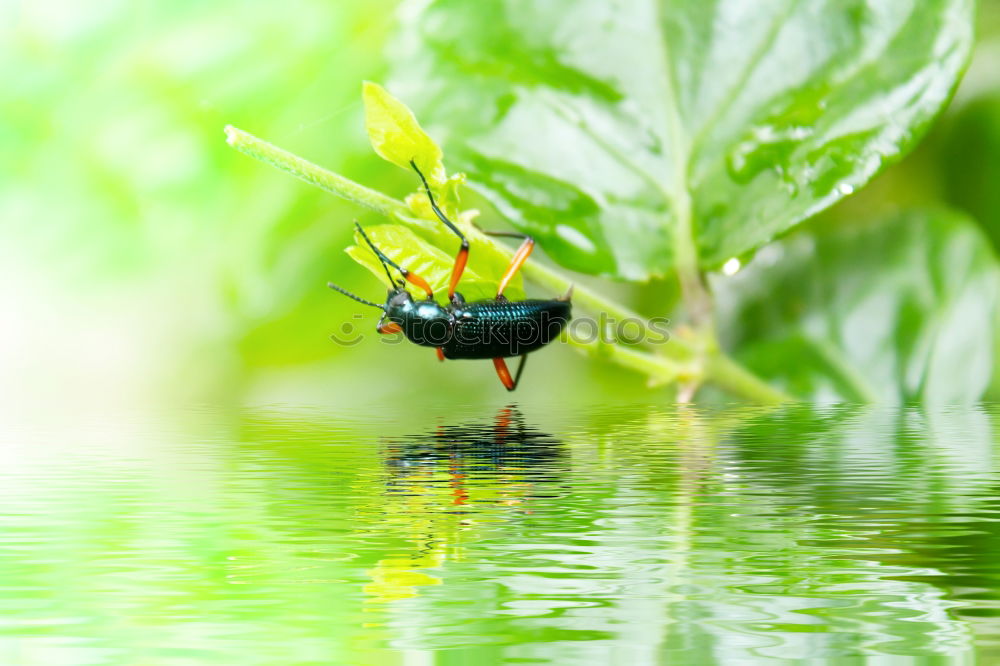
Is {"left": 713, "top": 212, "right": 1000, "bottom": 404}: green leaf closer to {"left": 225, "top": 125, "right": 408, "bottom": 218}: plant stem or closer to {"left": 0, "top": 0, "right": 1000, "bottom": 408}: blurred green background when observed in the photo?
{"left": 0, "top": 0, "right": 1000, "bottom": 408}: blurred green background

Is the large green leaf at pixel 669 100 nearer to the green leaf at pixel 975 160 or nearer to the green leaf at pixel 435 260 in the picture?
the green leaf at pixel 435 260

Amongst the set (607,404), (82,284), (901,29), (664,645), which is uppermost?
(901,29)

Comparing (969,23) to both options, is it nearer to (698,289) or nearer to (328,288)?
(698,289)

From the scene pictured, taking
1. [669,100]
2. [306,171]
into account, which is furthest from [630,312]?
[306,171]

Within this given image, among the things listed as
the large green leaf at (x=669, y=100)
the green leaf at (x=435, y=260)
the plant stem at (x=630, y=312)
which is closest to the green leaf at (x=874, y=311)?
the plant stem at (x=630, y=312)

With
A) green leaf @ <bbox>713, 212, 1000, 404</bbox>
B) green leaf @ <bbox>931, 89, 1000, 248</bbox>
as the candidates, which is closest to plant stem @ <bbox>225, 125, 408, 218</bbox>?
green leaf @ <bbox>713, 212, 1000, 404</bbox>

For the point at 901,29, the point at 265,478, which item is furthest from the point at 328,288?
the point at 901,29
